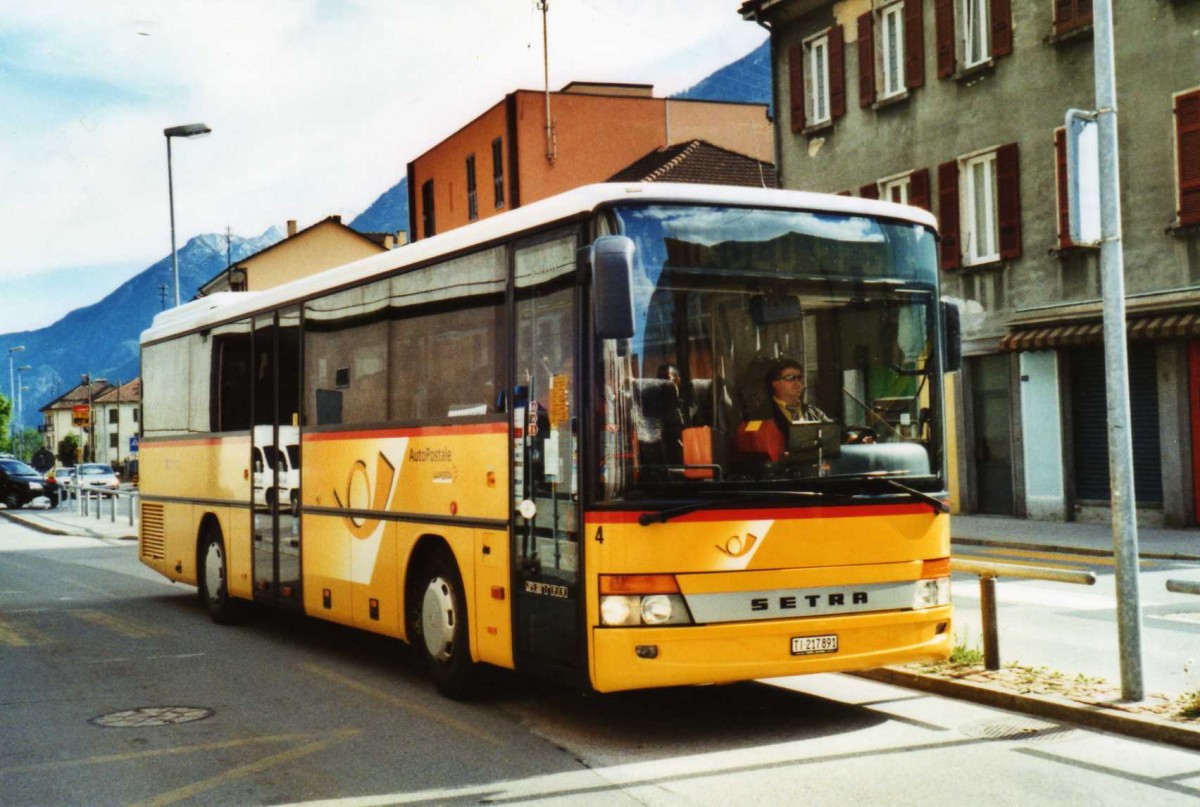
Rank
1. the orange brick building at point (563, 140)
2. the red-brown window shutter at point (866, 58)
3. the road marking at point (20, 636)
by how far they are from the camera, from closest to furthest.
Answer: the road marking at point (20, 636) < the red-brown window shutter at point (866, 58) < the orange brick building at point (563, 140)

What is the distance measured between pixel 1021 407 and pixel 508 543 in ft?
62.1

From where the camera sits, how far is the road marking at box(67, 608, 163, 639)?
13330 millimetres

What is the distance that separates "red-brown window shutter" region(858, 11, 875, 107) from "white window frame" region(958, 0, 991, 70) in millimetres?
2741

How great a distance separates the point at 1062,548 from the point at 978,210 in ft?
29.5

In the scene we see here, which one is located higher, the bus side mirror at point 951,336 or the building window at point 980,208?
the building window at point 980,208

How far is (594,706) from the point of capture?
916 cm

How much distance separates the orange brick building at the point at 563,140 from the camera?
49.4 m

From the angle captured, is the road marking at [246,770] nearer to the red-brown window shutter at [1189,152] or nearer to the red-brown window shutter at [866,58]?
the red-brown window shutter at [1189,152]

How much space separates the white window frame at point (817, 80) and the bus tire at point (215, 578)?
783 inches

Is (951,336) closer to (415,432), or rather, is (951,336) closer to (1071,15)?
(415,432)

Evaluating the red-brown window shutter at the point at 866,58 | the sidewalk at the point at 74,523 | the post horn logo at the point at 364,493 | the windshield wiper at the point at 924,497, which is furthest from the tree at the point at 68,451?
the windshield wiper at the point at 924,497

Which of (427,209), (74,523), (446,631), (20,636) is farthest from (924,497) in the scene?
(427,209)

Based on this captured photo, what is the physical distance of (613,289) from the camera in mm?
7266

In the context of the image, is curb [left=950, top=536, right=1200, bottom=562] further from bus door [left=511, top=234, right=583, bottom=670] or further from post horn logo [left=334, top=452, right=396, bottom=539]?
bus door [left=511, top=234, right=583, bottom=670]
